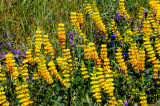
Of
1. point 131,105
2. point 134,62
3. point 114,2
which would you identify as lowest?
point 131,105

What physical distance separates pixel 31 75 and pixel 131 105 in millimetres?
1032

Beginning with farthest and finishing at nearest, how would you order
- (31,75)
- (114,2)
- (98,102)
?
(114,2), (31,75), (98,102)

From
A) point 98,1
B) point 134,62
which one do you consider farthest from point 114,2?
point 134,62

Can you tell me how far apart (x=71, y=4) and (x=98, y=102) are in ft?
7.29

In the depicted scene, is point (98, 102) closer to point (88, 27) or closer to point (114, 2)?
point (88, 27)

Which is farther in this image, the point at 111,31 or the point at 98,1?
the point at 98,1

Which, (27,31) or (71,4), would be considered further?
(71,4)

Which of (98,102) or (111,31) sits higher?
(111,31)

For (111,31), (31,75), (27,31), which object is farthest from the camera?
(27,31)

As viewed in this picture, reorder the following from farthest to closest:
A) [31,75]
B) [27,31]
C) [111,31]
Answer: [27,31] → [111,31] → [31,75]

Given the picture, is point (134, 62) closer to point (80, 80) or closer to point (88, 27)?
point (80, 80)

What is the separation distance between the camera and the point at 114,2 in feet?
12.6

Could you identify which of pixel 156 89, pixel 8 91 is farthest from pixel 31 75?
pixel 156 89

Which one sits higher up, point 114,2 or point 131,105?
point 114,2
